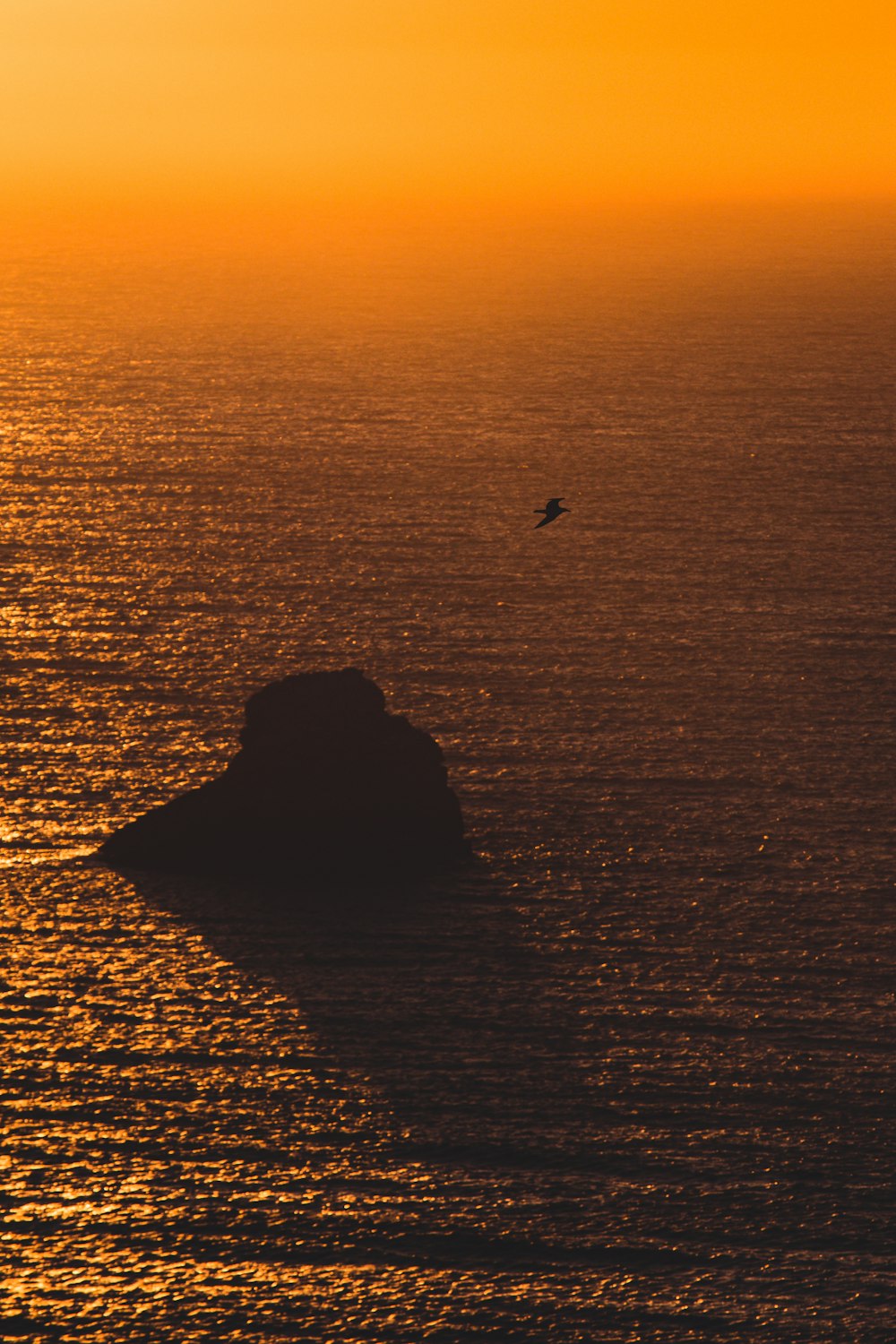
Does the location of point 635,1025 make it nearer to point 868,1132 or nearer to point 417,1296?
point 868,1132

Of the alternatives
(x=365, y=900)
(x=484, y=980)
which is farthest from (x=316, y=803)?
(x=484, y=980)

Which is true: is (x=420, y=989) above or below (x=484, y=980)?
below

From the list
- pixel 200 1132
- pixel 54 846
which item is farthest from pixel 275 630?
pixel 200 1132

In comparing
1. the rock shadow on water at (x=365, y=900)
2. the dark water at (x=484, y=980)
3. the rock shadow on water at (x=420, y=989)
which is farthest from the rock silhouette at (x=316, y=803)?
the dark water at (x=484, y=980)

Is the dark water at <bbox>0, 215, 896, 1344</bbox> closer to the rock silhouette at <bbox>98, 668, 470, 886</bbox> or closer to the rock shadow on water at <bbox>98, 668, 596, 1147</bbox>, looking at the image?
the rock shadow on water at <bbox>98, 668, 596, 1147</bbox>

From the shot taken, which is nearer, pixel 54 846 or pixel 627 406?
pixel 54 846

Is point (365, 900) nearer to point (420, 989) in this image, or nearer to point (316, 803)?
point (316, 803)
